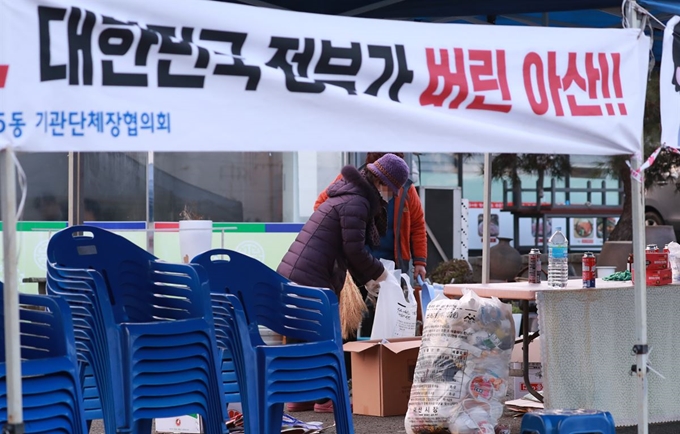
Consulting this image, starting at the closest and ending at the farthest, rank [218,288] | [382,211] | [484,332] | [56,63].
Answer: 1. [56,63]
2. [218,288]
3. [484,332]
4. [382,211]

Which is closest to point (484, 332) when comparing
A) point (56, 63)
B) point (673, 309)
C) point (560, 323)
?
point (560, 323)

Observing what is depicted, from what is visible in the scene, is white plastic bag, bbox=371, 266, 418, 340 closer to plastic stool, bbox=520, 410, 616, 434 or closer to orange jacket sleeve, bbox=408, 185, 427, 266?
orange jacket sleeve, bbox=408, 185, 427, 266

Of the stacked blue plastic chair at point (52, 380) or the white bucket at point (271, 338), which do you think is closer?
the stacked blue plastic chair at point (52, 380)

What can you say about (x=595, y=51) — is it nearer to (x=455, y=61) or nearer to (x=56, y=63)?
(x=455, y=61)

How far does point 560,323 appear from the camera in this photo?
16.7ft

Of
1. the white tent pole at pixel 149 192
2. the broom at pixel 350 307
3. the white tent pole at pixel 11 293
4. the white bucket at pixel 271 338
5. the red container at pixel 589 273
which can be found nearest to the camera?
the white tent pole at pixel 11 293

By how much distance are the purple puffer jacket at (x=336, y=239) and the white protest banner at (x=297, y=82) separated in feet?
6.44

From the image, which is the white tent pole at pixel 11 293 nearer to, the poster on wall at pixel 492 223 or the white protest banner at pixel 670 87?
the white protest banner at pixel 670 87

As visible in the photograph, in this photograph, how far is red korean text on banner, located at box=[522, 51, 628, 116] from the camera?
12.6 ft

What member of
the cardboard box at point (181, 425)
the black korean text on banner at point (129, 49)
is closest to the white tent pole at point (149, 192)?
the cardboard box at point (181, 425)

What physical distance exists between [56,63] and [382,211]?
3455 millimetres

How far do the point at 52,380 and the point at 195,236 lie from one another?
4317mm

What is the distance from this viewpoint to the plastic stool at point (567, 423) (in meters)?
4.14

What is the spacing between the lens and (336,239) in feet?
18.8
